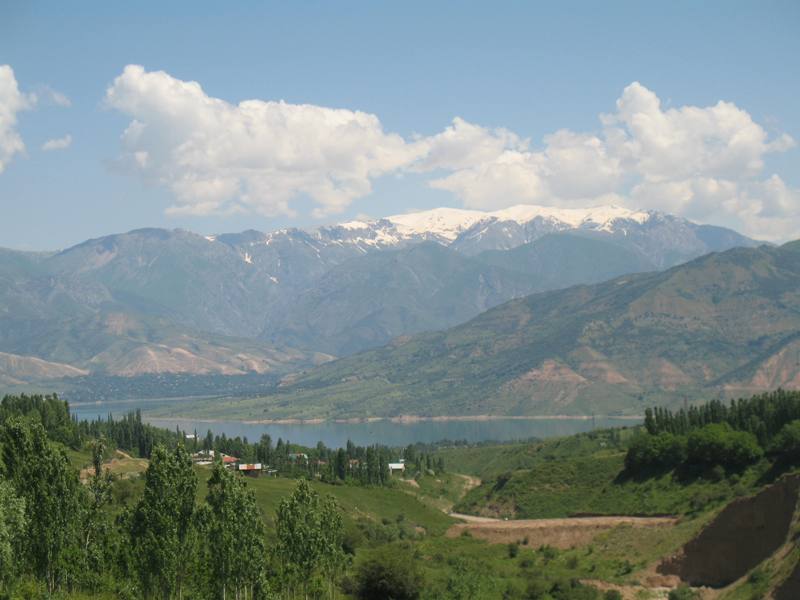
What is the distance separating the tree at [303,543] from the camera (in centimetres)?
6881

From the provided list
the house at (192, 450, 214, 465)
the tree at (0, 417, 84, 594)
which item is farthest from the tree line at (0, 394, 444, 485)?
the tree at (0, 417, 84, 594)

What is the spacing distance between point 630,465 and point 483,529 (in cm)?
2443

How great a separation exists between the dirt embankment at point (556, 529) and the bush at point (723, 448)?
12455 mm

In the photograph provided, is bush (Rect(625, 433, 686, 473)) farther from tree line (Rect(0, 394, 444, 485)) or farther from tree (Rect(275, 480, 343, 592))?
tree (Rect(275, 480, 343, 592))

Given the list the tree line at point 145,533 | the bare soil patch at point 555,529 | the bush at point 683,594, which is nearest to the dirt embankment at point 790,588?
the bush at point 683,594

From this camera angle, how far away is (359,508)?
444ft

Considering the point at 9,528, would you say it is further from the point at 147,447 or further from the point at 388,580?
the point at 147,447

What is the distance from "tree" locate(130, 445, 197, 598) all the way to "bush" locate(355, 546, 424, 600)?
1968 centimetres

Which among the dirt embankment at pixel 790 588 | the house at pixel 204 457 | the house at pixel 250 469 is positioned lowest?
the dirt embankment at pixel 790 588

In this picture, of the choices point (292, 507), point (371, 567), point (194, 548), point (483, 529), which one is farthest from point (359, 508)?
point (194, 548)

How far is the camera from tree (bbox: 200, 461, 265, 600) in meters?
62.7

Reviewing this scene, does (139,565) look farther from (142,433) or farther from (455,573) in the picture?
(142,433)

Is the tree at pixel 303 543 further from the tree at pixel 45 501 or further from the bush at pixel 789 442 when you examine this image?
the bush at pixel 789 442

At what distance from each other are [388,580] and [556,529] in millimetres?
41971
